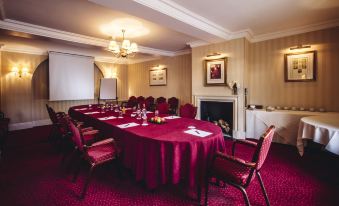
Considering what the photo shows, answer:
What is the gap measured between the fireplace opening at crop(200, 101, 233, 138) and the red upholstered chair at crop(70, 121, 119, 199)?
125 inches

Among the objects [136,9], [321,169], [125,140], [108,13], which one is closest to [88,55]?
[108,13]

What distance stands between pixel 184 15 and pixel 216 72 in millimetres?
2052

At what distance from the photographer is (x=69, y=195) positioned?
86.4 inches

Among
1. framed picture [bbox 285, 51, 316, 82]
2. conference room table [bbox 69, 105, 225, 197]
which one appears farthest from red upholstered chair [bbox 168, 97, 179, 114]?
conference room table [bbox 69, 105, 225, 197]

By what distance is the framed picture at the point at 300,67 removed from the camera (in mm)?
4008

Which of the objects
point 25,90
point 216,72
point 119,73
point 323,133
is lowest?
point 323,133

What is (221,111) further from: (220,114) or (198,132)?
(198,132)

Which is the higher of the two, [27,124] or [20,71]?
[20,71]

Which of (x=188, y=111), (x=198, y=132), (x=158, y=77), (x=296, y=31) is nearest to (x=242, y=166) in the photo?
(x=198, y=132)

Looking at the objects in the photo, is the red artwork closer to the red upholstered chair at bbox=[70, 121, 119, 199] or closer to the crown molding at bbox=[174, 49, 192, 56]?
the crown molding at bbox=[174, 49, 192, 56]

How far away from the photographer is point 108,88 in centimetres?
778

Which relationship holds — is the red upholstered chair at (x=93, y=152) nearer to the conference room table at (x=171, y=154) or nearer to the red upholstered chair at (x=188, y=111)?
the conference room table at (x=171, y=154)

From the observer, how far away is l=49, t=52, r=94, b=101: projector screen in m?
6.20

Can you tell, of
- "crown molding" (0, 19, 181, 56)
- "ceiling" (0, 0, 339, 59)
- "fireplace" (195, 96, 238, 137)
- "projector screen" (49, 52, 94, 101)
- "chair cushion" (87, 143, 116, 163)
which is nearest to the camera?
"chair cushion" (87, 143, 116, 163)
